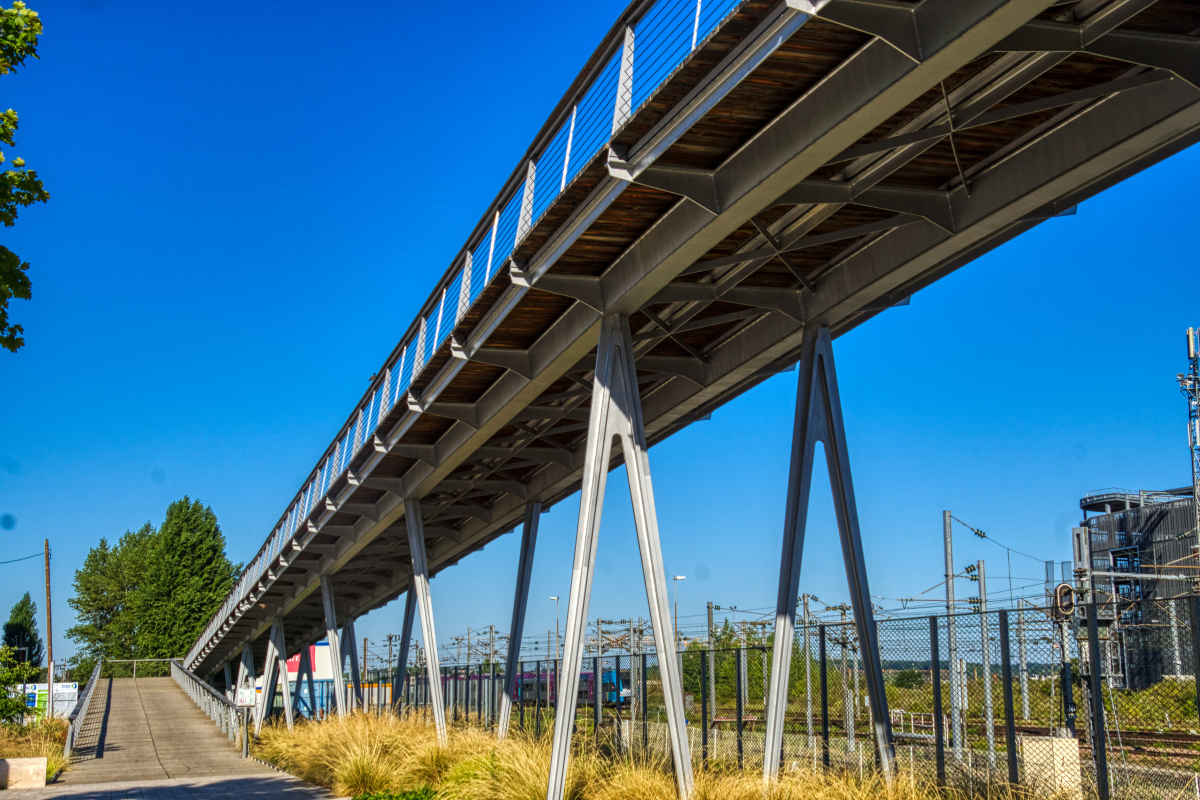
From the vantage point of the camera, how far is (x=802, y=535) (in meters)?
12.9

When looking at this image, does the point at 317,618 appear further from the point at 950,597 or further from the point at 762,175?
the point at 762,175

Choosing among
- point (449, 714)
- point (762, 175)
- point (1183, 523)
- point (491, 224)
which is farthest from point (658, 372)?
point (1183, 523)

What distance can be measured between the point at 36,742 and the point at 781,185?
1056 inches

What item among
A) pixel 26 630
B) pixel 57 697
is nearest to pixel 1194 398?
pixel 57 697

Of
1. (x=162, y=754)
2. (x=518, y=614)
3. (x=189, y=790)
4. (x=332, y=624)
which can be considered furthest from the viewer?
(x=332, y=624)

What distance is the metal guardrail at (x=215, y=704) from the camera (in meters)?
35.5

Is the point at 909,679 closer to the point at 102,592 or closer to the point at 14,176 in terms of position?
the point at 14,176

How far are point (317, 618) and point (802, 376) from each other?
42769mm

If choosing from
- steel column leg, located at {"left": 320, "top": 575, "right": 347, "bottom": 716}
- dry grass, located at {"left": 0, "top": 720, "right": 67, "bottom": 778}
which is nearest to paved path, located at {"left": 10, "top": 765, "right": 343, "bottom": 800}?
dry grass, located at {"left": 0, "top": 720, "right": 67, "bottom": 778}

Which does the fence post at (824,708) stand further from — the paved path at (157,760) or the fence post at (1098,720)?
the paved path at (157,760)

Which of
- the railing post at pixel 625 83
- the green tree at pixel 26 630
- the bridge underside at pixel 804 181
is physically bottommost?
the green tree at pixel 26 630

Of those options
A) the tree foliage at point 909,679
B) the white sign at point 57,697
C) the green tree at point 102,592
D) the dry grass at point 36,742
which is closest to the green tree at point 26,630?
the green tree at point 102,592

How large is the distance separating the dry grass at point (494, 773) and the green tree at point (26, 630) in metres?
122

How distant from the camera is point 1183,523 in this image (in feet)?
179
